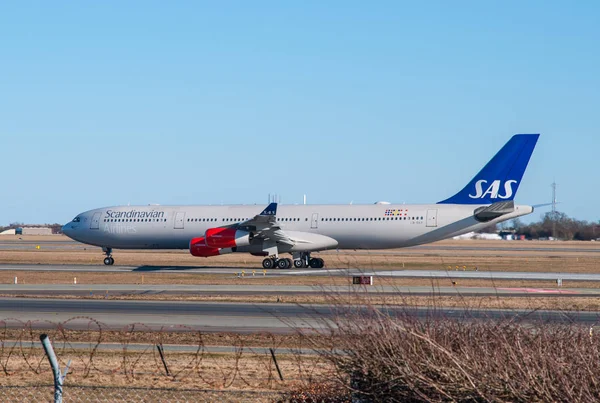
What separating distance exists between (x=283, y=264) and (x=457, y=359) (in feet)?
154

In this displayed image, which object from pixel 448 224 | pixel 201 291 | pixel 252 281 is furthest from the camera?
pixel 448 224

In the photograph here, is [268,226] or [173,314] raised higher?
[268,226]

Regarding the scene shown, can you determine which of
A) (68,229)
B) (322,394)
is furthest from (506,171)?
(322,394)

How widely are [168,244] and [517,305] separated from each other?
3406cm

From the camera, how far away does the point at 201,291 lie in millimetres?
37438

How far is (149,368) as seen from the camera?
17016 millimetres

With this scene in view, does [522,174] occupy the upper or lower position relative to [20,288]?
upper

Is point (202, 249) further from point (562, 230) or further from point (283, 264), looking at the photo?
point (562, 230)

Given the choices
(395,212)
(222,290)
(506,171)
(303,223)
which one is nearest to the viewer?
(222,290)

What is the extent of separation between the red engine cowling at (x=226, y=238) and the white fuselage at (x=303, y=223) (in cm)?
106

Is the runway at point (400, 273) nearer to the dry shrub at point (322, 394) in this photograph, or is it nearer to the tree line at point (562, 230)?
the dry shrub at point (322, 394)

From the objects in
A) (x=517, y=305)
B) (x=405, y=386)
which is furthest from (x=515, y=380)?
(x=517, y=305)

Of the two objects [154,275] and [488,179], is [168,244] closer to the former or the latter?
[154,275]

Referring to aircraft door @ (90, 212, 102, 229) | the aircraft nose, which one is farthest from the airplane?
the aircraft nose
